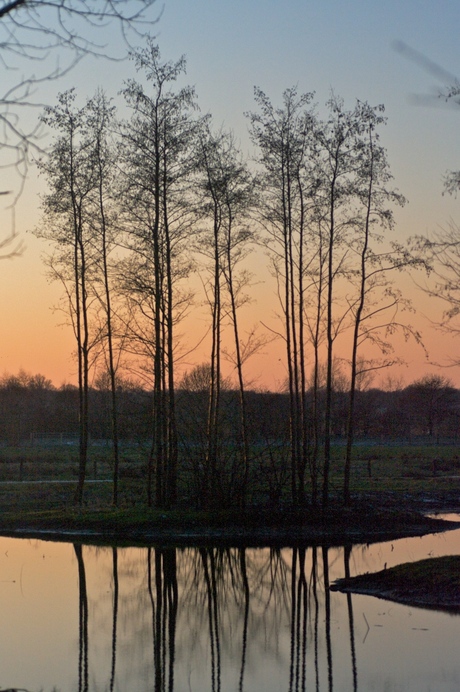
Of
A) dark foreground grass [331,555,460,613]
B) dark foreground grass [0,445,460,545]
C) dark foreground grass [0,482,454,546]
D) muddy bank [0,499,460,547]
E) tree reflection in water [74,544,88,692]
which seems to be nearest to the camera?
tree reflection in water [74,544,88,692]

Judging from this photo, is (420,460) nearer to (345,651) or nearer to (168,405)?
(168,405)

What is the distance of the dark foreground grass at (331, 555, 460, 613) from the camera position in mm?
14344

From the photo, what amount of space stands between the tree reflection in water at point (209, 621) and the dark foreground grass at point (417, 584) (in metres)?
0.59

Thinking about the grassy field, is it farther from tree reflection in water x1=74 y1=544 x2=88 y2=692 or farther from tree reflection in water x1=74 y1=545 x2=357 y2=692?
tree reflection in water x1=74 y1=544 x2=88 y2=692

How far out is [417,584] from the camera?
15.0 m

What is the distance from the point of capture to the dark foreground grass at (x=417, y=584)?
14.3 metres

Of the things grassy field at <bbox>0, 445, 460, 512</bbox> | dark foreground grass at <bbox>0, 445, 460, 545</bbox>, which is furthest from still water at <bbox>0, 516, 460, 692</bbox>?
grassy field at <bbox>0, 445, 460, 512</bbox>

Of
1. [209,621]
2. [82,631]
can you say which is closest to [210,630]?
[209,621]

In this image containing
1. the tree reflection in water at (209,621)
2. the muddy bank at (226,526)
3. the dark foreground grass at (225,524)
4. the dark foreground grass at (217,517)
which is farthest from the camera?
the dark foreground grass at (217,517)

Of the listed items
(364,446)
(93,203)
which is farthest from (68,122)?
(364,446)

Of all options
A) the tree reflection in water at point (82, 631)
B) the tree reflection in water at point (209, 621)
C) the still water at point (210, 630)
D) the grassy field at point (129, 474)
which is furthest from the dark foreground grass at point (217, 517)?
the tree reflection in water at point (82, 631)

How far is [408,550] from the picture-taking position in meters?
21.1

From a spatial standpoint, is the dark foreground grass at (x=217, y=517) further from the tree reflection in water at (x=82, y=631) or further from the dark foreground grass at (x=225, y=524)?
the tree reflection in water at (x=82, y=631)

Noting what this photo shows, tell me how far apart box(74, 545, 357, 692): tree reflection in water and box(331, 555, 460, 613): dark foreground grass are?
59cm
